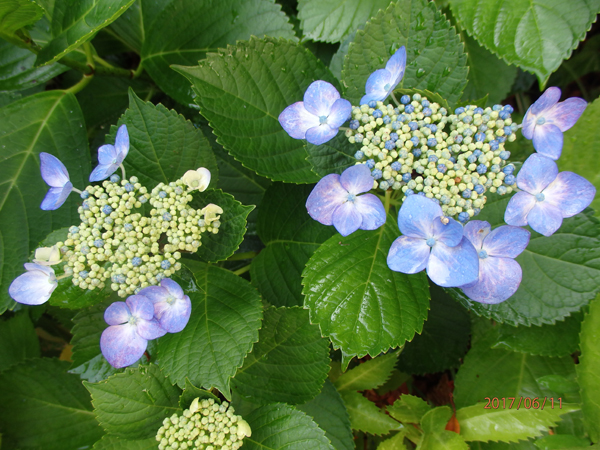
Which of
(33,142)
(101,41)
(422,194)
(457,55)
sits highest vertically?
(101,41)

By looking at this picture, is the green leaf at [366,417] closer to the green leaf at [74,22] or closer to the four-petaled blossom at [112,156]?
the four-petaled blossom at [112,156]

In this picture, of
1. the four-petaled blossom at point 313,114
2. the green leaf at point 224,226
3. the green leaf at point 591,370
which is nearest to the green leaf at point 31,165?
the green leaf at point 224,226

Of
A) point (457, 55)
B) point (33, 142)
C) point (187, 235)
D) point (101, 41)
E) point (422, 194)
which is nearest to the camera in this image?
point (422, 194)

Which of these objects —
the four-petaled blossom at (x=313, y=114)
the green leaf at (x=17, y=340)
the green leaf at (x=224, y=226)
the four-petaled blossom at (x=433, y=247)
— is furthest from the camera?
the green leaf at (x=17, y=340)

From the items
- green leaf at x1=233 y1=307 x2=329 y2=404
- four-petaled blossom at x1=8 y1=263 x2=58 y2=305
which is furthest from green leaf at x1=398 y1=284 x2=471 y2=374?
four-petaled blossom at x1=8 y1=263 x2=58 y2=305

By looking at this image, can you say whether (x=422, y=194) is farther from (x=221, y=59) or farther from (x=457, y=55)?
(x=221, y=59)

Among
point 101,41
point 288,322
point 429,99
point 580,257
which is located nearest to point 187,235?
point 288,322

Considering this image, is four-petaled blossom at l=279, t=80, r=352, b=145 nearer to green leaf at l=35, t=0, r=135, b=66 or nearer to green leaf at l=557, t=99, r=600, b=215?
green leaf at l=35, t=0, r=135, b=66

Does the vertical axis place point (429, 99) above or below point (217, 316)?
above
